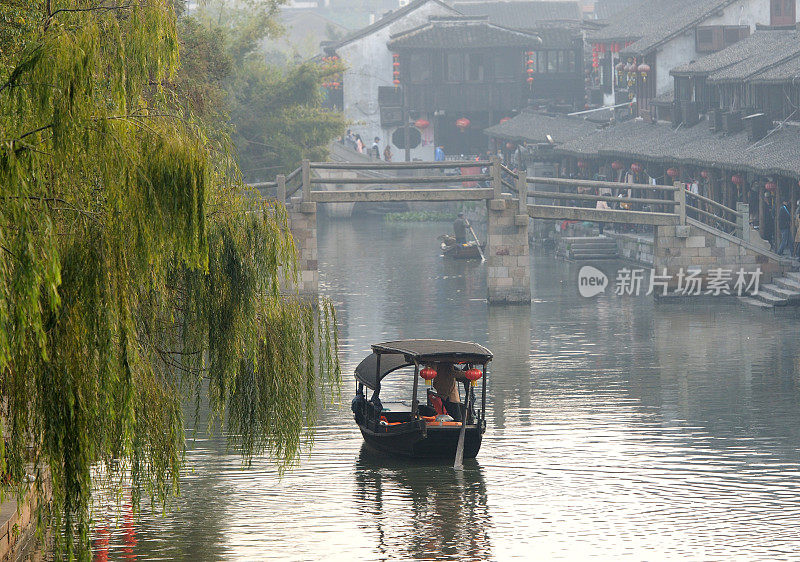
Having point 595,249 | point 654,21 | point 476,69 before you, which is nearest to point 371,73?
point 476,69

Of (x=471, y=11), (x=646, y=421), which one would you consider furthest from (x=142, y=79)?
(x=471, y=11)

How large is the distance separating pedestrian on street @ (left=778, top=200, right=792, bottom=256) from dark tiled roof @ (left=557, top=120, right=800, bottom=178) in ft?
4.93

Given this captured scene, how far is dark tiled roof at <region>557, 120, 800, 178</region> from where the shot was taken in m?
33.7

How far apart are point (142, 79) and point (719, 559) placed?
27.8 ft

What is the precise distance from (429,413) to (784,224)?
18.2 meters

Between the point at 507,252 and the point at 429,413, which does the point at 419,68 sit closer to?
the point at 507,252

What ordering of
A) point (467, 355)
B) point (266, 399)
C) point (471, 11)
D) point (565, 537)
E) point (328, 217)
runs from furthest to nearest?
point (471, 11) → point (328, 217) → point (467, 355) → point (565, 537) → point (266, 399)

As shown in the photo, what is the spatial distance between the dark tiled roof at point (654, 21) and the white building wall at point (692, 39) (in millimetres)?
420

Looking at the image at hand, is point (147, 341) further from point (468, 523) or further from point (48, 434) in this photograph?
point (468, 523)

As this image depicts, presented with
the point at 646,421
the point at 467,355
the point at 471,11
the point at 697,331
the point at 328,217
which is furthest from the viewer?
the point at 471,11

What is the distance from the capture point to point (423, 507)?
689 inches

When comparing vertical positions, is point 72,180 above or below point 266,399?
above

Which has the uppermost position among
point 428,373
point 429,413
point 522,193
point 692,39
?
point 692,39

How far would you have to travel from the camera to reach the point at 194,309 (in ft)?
43.6
